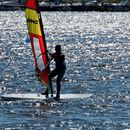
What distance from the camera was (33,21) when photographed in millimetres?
34375

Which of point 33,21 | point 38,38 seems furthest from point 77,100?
point 33,21

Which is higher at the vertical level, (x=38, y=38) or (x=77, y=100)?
(x=38, y=38)

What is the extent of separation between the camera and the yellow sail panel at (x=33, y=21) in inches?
1347

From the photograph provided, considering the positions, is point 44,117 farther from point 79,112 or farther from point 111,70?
point 111,70

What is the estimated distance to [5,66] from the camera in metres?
54.6

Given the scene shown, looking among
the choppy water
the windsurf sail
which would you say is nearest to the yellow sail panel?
the windsurf sail

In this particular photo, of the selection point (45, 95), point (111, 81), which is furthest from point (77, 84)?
point (45, 95)

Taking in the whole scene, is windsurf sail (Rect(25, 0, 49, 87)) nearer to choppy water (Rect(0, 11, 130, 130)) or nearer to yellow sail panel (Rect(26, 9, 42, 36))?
yellow sail panel (Rect(26, 9, 42, 36))

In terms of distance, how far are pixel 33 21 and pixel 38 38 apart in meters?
0.80

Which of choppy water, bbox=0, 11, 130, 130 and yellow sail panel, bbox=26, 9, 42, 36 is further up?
yellow sail panel, bbox=26, 9, 42, 36

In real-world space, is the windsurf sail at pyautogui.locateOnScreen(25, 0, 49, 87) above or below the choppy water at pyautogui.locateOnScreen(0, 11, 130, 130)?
above

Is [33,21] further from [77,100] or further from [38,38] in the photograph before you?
[77,100]

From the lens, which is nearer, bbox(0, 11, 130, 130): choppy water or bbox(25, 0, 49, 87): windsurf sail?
bbox(0, 11, 130, 130): choppy water

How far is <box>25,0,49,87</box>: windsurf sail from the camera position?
112ft
